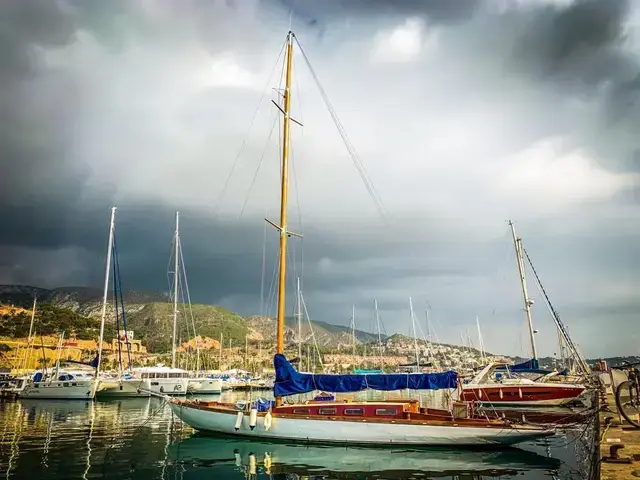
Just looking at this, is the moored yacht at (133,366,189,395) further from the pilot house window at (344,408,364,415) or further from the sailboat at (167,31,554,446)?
the pilot house window at (344,408,364,415)

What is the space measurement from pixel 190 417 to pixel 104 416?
52.3 ft

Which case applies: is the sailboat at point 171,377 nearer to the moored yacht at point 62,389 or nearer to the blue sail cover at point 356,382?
the moored yacht at point 62,389

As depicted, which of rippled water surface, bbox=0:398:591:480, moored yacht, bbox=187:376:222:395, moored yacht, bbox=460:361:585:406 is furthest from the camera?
moored yacht, bbox=187:376:222:395

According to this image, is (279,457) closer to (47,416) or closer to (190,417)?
(190,417)

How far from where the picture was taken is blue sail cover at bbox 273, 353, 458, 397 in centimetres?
2228

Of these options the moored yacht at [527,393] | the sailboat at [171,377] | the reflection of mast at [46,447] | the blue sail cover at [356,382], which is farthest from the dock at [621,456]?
the sailboat at [171,377]

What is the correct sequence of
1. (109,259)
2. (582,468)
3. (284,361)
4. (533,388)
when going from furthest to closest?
(109,259) < (533,388) < (284,361) < (582,468)

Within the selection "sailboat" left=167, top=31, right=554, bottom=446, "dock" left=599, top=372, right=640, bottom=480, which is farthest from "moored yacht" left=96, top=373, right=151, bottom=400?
"dock" left=599, top=372, right=640, bottom=480

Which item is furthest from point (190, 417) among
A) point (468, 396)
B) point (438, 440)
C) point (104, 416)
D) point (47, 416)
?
point (468, 396)

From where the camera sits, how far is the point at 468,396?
39406 mm

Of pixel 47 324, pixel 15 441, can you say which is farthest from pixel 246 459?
pixel 47 324

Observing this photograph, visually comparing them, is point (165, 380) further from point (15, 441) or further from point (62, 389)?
point (15, 441)

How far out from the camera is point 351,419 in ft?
68.3

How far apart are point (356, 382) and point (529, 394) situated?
23788 mm
